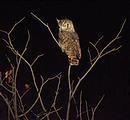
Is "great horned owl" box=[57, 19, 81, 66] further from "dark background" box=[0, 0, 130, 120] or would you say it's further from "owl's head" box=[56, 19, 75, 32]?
"dark background" box=[0, 0, 130, 120]

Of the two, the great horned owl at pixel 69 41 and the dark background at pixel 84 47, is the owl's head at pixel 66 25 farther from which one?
the dark background at pixel 84 47

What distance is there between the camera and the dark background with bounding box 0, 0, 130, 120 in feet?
6.32

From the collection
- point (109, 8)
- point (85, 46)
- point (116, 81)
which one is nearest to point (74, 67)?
point (85, 46)

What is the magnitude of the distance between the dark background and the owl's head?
10 cm

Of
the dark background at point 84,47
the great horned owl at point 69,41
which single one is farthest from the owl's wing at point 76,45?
the dark background at point 84,47

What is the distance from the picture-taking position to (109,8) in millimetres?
1929

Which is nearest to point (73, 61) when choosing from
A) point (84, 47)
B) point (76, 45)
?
point (76, 45)

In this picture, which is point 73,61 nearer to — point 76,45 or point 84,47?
point 76,45

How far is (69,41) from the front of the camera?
1769 millimetres

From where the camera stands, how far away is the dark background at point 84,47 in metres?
1.93

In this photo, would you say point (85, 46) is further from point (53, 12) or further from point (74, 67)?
point (53, 12)

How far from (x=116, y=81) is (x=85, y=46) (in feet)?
1.03

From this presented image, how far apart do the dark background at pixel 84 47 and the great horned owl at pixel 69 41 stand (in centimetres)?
11

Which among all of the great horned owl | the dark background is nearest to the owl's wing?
the great horned owl
